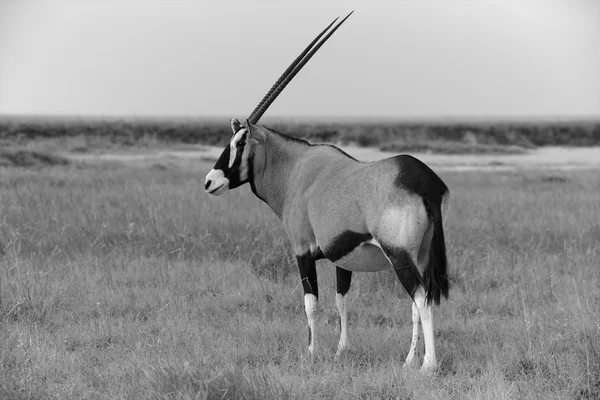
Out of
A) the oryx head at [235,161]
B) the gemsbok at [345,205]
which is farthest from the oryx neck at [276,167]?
the oryx head at [235,161]

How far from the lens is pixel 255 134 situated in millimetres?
5840

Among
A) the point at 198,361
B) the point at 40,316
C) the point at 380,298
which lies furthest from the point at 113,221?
the point at 198,361

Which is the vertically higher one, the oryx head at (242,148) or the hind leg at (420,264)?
the oryx head at (242,148)

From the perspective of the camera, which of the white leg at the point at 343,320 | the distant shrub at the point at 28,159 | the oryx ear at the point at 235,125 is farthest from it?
the distant shrub at the point at 28,159

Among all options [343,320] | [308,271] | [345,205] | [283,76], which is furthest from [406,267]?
[283,76]

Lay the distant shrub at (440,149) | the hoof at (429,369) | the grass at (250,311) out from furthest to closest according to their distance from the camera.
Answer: the distant shrub at (440,149)
the hoof at (429,369)
the grass at (250,311)

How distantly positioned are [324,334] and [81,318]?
2283mm

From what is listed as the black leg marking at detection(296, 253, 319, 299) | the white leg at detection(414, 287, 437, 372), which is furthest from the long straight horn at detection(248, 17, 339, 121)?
the white leg at detection(414, 287, 437, 372)

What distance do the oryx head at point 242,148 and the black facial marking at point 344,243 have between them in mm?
1114

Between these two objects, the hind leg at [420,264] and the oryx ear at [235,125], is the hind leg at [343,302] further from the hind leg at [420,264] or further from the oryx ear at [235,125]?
the oryx ear at [235,125]

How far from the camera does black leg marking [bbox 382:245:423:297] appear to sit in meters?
4.72

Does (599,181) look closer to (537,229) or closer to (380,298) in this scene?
(537,229)

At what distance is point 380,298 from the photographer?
24.6 feet

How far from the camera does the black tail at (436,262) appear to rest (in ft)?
15.6
